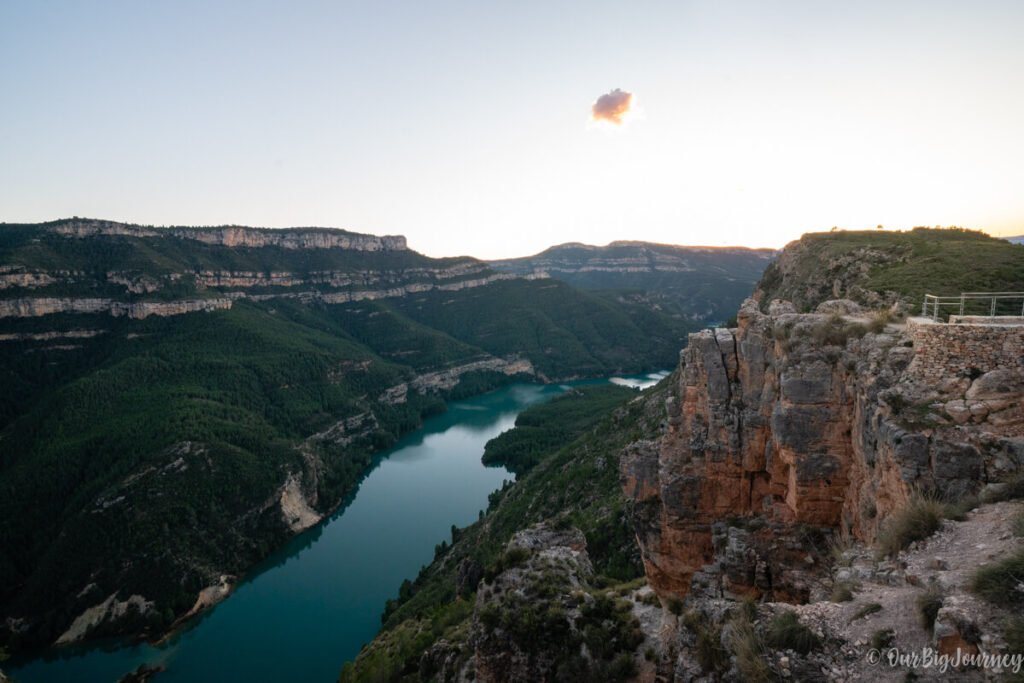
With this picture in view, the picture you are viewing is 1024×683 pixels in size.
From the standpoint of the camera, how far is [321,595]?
4075 cm

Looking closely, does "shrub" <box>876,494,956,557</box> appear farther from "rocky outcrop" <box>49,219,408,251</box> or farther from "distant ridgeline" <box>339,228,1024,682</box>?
"rocky outcrop" <box>49,219,408,251</box>

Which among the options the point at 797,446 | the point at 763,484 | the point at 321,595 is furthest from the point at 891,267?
the point at 321,595

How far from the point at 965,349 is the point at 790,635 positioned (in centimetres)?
528

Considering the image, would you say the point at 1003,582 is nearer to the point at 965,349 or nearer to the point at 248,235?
the point at 965,349

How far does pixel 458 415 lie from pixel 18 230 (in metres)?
92.0

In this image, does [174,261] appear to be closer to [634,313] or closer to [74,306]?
[74,306]

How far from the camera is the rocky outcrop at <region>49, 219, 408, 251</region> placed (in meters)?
88.6

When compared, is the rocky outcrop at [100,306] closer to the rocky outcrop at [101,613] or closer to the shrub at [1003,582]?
the rocky outcrop at [101,613]

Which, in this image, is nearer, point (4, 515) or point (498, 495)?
point (4, 515)

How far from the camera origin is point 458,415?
95938 millimetres

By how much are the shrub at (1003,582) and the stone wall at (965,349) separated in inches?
137

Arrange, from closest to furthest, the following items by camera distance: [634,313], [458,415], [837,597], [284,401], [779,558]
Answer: [837,597] < [779,558] < [284,401] < [458,415] < [634,313]

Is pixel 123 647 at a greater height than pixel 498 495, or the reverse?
pixel 498 495

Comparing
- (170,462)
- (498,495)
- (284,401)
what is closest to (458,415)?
(284,401)
